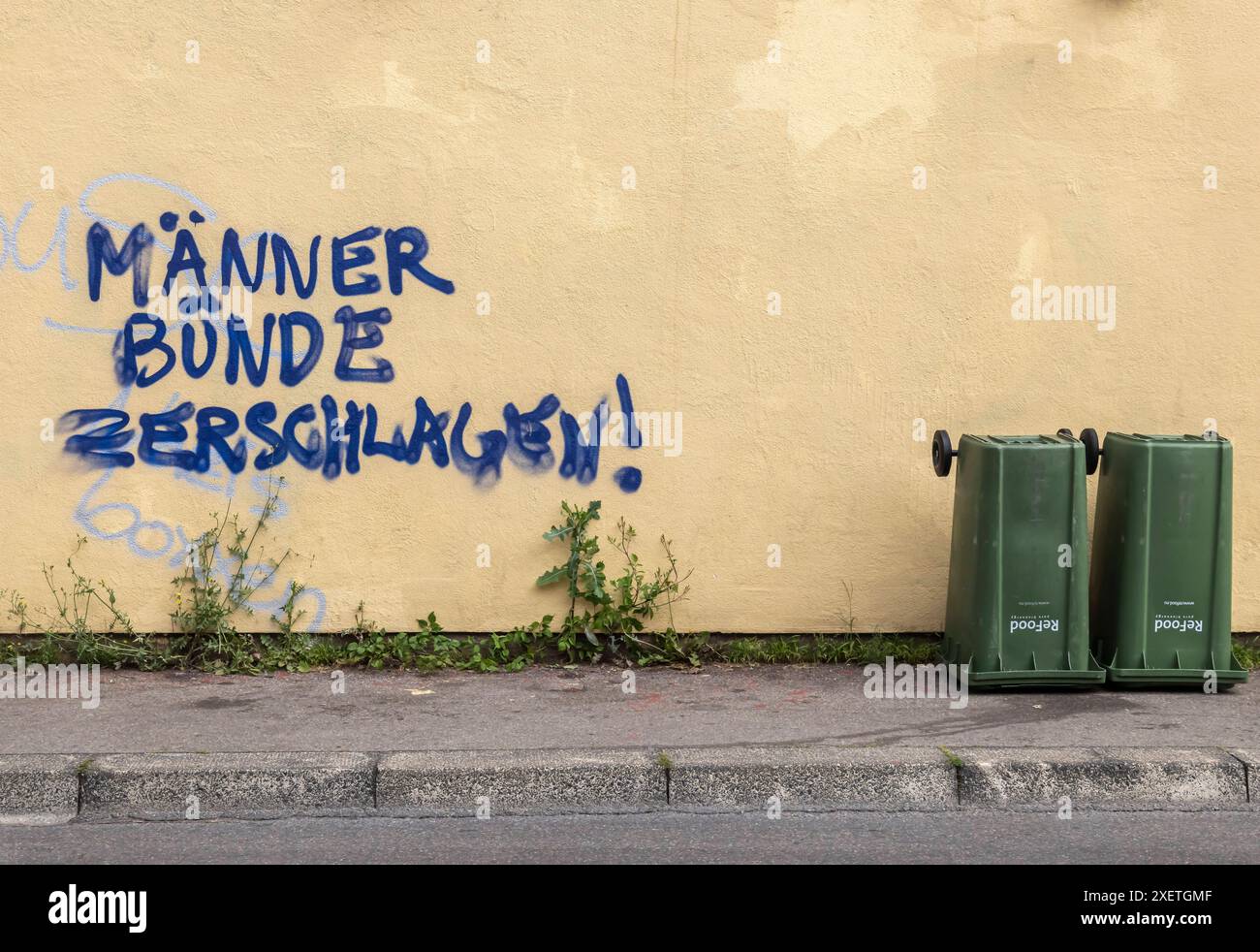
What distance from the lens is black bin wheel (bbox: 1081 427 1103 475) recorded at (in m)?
6.38

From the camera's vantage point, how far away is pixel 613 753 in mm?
5312

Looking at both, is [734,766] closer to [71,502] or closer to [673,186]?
[673,186]

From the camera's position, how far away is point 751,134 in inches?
264

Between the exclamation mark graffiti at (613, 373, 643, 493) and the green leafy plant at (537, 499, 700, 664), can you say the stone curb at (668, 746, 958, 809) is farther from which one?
the exclamation mark graffiti at (613, 373, 643, 493)

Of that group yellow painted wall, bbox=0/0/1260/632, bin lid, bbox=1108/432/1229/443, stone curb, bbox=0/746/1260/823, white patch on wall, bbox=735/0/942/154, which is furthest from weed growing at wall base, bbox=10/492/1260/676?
white patch on wall, bbox=735/0/942/154

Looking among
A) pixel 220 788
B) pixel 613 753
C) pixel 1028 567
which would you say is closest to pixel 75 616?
pixel 220 788

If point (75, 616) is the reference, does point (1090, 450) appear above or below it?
above

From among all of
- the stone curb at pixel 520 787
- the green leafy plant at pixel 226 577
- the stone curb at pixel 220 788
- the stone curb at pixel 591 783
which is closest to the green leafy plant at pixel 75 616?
the green leafy plant at pixel 226 577

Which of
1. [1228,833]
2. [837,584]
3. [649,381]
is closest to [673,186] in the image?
[649,381]

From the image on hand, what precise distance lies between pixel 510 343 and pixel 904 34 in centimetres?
235

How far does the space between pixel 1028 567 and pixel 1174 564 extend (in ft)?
2.16

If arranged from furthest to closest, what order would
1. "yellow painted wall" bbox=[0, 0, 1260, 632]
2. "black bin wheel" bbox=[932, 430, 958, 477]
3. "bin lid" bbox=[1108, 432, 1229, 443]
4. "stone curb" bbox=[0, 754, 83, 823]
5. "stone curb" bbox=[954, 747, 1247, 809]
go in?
"yellow painted wall" bbox=[0, 0, 1260, 632], "black bin wheel" bbox=[932, 430, 958, 477], "bin lid" bbox=[1108, 432, 1229, 443], "stone curb" bbox=[954, 747, 1247, 809], "stone curb" bbox=[0, 754, 83, 823]

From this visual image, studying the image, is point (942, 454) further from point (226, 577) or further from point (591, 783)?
point (226, 577)

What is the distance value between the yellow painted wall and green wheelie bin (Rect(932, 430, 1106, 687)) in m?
0.72
